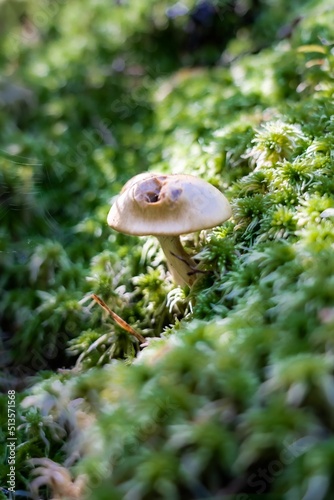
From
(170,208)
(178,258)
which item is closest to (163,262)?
(178,258)

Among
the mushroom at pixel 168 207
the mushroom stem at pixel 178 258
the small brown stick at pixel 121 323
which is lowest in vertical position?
the small brown stick at pixel 121 323

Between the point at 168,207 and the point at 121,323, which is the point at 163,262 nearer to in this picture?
the point at 121,323

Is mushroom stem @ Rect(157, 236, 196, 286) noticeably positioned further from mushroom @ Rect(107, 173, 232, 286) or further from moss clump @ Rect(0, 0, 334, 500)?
mushroom @ Rect(107, 173, 232, 286)

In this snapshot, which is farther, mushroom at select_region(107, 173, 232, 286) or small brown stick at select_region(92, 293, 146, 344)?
small brown stick at select_region(92, 293, 146, 344)

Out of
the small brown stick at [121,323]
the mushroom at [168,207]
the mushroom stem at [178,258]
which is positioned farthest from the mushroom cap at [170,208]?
the small brown stick at [121,323]

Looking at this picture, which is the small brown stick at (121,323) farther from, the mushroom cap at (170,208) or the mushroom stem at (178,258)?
the mushroom cap at (170,208)

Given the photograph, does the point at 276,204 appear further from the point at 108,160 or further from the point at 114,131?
the point at 114,131

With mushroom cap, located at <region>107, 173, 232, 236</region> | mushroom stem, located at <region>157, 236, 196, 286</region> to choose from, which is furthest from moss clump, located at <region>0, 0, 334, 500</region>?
mushroom cap, located at <region>107, 173, 232, 236</region>

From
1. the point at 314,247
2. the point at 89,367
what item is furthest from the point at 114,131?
the point at 314,247
